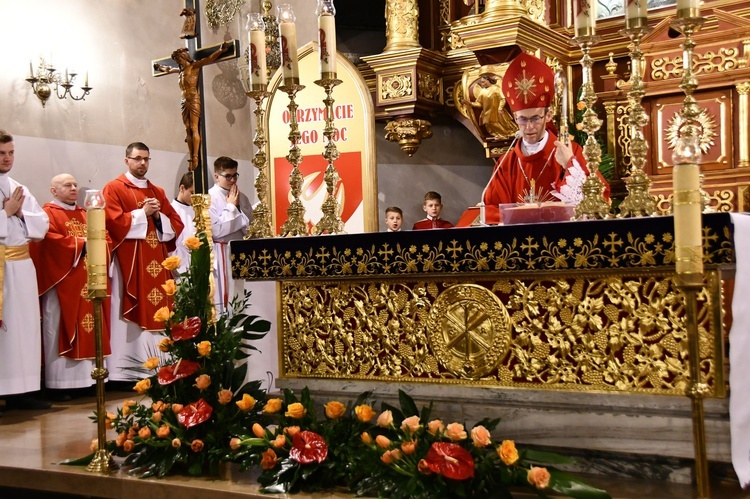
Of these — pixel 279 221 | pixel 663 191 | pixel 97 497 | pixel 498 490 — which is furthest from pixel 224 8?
pixel 498 490

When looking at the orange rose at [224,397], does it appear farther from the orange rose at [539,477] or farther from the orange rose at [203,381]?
the orange rose at [539,477]

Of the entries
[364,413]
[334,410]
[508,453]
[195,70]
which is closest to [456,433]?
[508,453]

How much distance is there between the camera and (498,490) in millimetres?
2789

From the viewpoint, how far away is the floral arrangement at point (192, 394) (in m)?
3.44

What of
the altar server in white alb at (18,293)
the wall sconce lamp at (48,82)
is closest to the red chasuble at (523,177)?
the altar server in white alb at (18,293)

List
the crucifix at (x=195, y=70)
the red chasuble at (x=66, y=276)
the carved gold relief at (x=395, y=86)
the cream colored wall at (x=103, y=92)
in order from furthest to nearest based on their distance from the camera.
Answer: the carved gold relief at (x=395, y=86)
the cream colored wall at (x=103, y=92)
the red chasuble at (x=66, y=276)
the crucifix at (x=195, y=70)

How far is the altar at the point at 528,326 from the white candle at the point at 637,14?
733mm

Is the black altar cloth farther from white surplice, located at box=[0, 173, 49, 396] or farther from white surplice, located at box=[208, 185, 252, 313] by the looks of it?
white surplice, located at box=[208, 185, 252, 313]

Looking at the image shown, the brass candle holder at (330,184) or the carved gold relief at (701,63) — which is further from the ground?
the carved gold relief at (701,63)

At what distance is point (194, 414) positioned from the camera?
3.45 meters

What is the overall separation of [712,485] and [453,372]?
3.51ft

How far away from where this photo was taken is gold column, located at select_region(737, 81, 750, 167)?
18.9ft

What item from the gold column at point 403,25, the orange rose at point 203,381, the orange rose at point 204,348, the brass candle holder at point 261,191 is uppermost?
the gold column at point 403,25

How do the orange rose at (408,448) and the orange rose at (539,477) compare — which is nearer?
the orange rose at (539,477)
